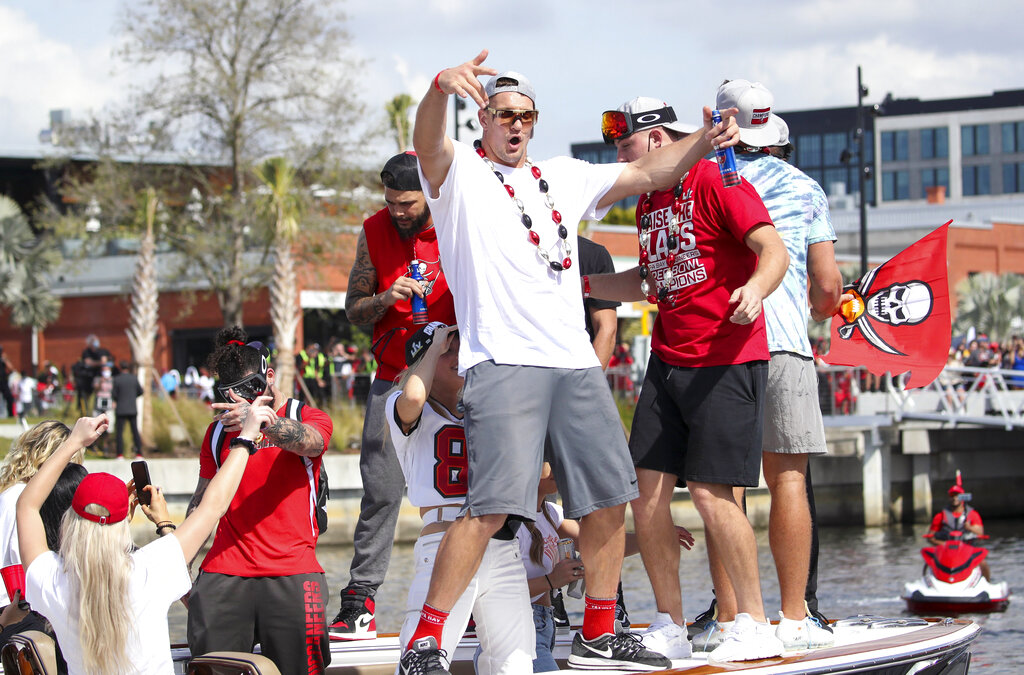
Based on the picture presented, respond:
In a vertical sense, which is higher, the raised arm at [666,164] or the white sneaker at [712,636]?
the raised arm at [666,164]

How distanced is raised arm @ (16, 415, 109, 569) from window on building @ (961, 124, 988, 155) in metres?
86.3

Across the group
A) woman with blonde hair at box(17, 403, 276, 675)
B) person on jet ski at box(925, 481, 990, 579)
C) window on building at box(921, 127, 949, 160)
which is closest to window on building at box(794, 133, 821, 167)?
window on building at box(921, 127, 949, 160)

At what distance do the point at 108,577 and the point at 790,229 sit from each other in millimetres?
3261

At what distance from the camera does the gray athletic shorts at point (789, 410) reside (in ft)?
18.3

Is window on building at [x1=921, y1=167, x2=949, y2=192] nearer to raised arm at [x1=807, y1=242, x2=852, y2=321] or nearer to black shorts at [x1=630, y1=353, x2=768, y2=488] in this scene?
raised arm at [x1=807, y1=242, x2=852, y2=321]

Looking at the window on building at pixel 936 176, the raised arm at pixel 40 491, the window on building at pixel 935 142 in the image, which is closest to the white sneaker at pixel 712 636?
the raised arm at pixel 40 491

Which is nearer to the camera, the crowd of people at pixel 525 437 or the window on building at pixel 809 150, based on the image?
the crowd of people at pixel 525 437


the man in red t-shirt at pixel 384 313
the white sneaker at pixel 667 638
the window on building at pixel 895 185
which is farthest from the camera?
the window on building at pixel 895 185

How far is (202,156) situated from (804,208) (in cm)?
2734

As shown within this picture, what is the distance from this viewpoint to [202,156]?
31.3m

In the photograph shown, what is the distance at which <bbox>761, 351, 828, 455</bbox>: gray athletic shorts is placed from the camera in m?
5.59

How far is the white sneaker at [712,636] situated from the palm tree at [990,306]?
40426 millimetres

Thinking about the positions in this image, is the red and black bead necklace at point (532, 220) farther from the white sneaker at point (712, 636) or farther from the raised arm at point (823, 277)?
the white sneaker at point (712, 636)

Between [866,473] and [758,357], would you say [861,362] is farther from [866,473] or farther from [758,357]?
[866,473]
